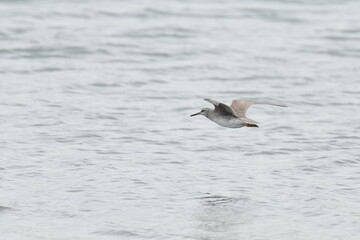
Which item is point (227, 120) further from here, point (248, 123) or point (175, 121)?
point (175, 121)

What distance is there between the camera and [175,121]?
17094 millimetres

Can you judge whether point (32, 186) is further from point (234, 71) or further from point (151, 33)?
point (151, 33)

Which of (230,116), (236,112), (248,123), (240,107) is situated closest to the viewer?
(248,123)

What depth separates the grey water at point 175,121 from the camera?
39.2ft

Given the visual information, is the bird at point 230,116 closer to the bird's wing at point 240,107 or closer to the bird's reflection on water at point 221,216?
the bird's wing at point 240,107

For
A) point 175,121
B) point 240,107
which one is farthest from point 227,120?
point 175,121

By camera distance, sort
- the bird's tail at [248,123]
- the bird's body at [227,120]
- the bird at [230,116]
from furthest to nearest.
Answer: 1. the bird's body at [227,120]
2. the bird at [230,116]
3. the bird's tail at [248,123]

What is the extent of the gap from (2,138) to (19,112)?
1905mm

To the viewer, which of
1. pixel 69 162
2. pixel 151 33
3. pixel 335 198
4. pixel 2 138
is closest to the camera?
pixel 335 198

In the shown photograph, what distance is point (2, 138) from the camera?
1528cm

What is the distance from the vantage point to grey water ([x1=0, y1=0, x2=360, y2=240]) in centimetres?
1195

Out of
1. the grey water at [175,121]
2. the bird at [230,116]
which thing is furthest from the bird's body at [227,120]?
the grey water at [175,121]

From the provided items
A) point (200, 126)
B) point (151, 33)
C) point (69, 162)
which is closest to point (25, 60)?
point (151, 33)

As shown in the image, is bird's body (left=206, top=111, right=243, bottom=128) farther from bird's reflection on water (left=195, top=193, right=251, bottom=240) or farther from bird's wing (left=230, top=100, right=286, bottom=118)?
bird's reflection on water (left=195, top=193, right=251, bottom=240)
